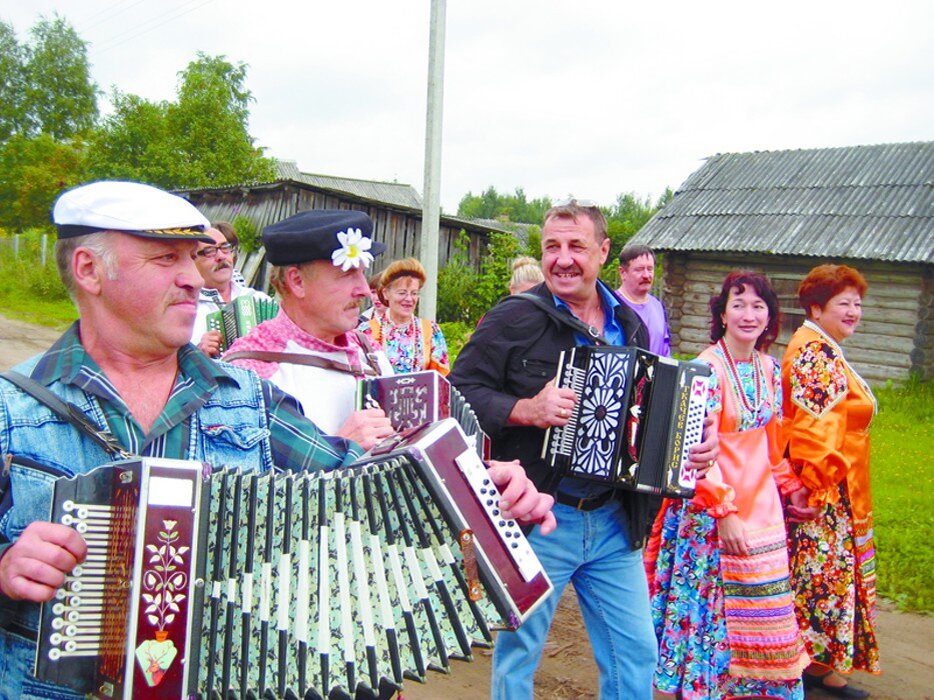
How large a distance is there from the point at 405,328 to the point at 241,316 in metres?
2.39

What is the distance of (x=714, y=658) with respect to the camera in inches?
144

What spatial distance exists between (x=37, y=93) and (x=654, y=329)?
42.8 metres

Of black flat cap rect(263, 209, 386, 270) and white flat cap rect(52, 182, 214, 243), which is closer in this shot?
white flat cap rect(52, 182, 214, 243)

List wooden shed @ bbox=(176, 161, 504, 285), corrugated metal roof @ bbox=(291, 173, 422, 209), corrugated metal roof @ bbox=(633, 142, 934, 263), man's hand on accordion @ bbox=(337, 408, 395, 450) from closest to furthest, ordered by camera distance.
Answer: man's hand on accordion @ bbox=(337, 408, 395, 450)
corrugated metal roof @ bbox=(633, 142, 934, 263)
wooden shed @ bbox=(176, 161, 504, 285)
corrugated metal roof @ bbox=(291, 173, 422, 209)

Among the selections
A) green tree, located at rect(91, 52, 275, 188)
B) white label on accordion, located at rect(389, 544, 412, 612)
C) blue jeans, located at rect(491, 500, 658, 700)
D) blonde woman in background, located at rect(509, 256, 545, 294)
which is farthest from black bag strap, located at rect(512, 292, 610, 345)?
green tree, located at rect(91, 52, 275, 188)

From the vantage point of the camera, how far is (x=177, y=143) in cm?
2956

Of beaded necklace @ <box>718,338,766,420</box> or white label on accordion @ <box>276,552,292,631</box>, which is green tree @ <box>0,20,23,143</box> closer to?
beaded necklace @ <box>718,338,766,420</box>

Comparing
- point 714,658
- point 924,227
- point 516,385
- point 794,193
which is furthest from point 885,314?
point 516,385

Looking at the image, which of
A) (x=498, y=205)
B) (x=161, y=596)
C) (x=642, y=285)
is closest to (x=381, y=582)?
(x=161, y=596)

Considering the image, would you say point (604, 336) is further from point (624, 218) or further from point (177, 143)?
point (624, 218)

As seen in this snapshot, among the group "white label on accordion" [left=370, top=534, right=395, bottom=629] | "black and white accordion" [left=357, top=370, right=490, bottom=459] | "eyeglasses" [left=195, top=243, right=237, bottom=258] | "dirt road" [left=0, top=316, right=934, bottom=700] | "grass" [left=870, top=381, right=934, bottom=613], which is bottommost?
"dirt road" [left=0, top=316, right=934, bottom=700]

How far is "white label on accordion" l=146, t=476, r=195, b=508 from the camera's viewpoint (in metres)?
1.54

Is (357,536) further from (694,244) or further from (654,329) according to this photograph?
(694,244)

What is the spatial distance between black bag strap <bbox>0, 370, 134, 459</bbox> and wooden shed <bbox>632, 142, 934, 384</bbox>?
12.0 meters
